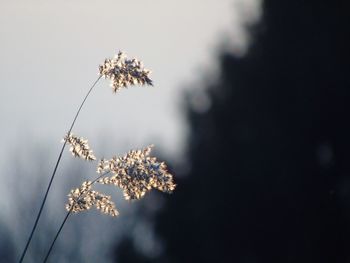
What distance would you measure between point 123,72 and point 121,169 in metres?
0.92

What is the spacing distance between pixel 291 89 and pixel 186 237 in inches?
180

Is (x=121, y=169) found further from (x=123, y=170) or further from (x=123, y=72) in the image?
(x=123, y=72)

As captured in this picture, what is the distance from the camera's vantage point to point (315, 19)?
523 inches

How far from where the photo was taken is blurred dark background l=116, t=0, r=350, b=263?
1238 centimetres

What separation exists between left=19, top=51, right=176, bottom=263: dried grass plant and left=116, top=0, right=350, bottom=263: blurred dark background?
26.4 ft

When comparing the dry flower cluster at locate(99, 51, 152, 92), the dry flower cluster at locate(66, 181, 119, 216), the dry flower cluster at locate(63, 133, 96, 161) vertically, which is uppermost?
the dry flower cluster at locate(99, 51, 152, 92)

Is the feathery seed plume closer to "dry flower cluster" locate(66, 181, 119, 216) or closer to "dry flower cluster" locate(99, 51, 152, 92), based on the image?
"dry flower cluster" locate(66, 181, 119, 216)

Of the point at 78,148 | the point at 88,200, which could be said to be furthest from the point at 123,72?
the point at 88,200

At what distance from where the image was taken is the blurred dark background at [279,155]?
12.4 metres

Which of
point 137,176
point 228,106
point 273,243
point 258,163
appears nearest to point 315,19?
point 228,106

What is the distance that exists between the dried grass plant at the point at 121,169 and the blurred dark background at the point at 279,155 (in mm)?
8059

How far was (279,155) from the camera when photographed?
41.5 feet

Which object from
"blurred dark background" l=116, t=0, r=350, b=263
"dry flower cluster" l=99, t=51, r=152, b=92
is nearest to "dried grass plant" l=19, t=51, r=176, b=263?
"dry flower cluster" l=99, t=51, r=152, b=92

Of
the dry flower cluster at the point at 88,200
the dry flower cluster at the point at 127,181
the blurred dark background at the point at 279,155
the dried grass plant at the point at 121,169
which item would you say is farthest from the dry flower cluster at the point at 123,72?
the blurred dark background at the point at 279,155
